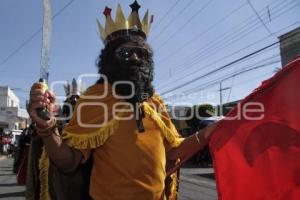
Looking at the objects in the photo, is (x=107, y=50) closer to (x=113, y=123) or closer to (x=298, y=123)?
(x=113, y=123)

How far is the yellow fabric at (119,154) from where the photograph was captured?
2604mm

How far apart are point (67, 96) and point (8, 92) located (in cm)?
6339

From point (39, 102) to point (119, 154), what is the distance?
579 mm

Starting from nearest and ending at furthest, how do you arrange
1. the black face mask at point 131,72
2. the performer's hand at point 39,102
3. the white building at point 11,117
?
the performer's hand at point 39,102 < the black face mask at point 131,72 < the white building at point 11,117

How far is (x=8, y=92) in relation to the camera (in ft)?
217

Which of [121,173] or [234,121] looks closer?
[121,173]

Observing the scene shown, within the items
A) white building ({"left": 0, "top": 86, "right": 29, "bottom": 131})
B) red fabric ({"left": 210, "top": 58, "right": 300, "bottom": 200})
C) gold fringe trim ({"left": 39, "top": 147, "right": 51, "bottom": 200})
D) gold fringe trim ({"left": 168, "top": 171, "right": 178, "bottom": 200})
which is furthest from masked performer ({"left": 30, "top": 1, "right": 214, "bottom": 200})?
white building ({"left": 0, "top": 86, "right": 29, "bottom": 131})

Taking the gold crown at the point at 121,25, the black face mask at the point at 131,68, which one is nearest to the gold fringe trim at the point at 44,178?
the black face mask at the point at 131,68

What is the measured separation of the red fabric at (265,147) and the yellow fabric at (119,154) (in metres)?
0.37

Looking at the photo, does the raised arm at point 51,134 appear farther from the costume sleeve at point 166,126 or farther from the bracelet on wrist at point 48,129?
the costume sleeve at point 166,126

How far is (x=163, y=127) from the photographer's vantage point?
2.88 meters

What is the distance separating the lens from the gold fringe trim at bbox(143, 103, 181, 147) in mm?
2867

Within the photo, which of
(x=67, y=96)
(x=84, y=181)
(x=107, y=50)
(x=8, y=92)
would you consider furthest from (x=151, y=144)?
(x=8, y=92)

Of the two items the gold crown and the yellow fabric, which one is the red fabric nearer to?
the yellow fabric
